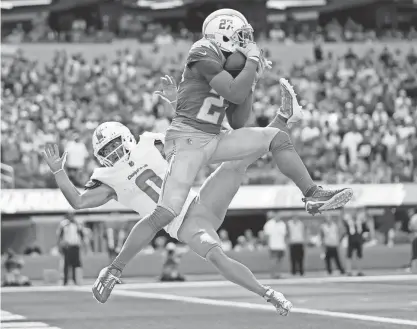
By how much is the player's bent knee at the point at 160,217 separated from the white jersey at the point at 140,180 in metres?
0.50

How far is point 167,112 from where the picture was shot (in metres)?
27.0

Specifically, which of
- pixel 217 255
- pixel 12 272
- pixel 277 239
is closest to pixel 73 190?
pixel 217 255

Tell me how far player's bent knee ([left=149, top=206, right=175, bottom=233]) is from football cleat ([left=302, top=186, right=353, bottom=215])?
111 cm

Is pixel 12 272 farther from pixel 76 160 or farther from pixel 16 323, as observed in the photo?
pixel 16 323

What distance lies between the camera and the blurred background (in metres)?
24.2

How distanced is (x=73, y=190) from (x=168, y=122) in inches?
695

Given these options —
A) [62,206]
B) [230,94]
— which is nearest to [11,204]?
[62,206]

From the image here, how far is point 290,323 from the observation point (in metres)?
10.1

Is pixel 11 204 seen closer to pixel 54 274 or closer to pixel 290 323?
pixel 54 274

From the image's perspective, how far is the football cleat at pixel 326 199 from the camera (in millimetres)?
8062

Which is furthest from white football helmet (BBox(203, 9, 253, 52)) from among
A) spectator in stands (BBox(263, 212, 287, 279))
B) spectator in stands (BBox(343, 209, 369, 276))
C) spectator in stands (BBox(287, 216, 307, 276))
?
spectator in stands (BBox(343, 209, 369, 276))

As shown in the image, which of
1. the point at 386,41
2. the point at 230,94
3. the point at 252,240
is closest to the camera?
the point at 230,94

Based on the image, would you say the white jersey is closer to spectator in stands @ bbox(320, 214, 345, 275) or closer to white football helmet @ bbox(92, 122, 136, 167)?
white football helmet @ bbox(92, 122, 136, 167)

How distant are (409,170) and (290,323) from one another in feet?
56.5
